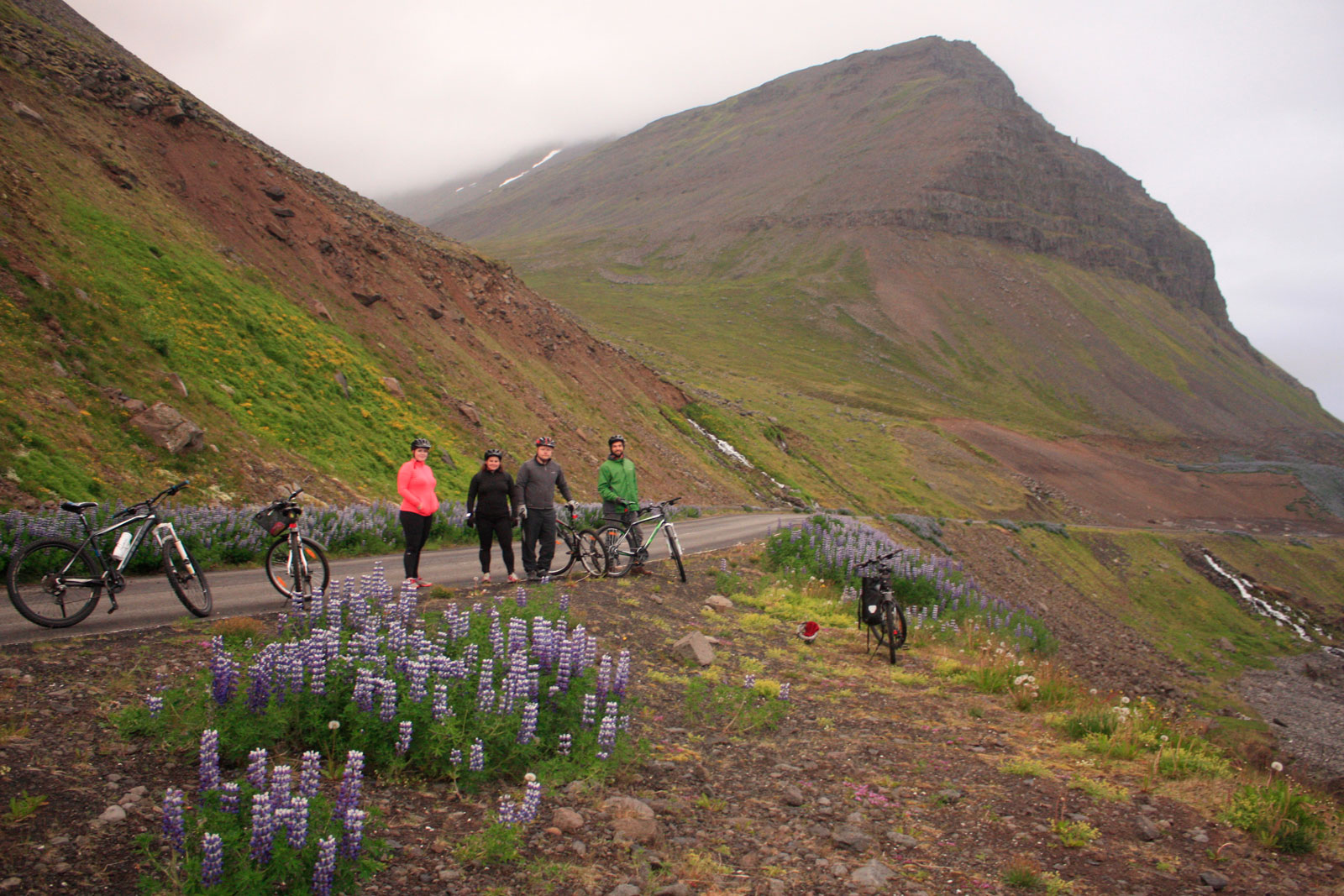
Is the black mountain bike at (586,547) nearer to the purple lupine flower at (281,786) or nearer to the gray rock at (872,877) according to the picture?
the gray rock at (872,877)

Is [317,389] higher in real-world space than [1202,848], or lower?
higher

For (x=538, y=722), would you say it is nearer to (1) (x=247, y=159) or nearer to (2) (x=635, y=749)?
(2) (x=635, y=749)

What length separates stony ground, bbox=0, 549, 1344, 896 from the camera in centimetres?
392

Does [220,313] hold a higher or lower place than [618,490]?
higher

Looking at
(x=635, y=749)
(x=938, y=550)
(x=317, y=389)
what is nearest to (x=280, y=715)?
(x=635, y=749)

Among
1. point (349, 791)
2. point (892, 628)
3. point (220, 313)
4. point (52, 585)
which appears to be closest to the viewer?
point (349, 791)

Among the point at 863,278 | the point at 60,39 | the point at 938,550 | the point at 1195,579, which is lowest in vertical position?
the point at 1195,579

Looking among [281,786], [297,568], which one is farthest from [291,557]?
[281,786]

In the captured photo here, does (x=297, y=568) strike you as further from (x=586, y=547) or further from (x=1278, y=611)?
(x=1278, y=611)

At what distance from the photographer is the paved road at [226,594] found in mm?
7082

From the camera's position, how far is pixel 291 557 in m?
8.97

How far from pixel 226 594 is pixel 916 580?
12.0 m

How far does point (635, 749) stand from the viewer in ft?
19.2

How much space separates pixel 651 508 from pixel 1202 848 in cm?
896
